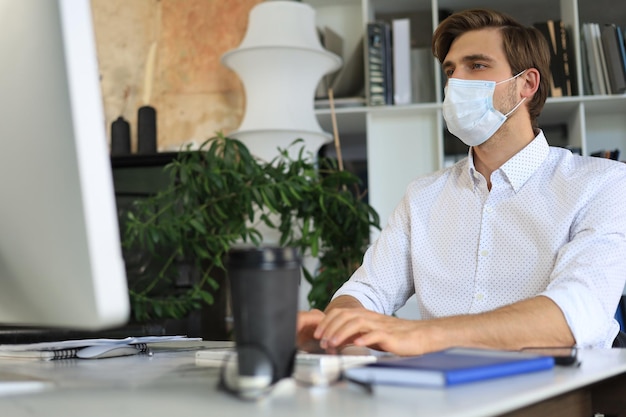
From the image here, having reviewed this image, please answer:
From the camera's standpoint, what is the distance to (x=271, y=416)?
1.81 feet

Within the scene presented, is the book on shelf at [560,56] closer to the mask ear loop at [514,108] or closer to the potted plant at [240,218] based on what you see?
the potted plant at [240,218]

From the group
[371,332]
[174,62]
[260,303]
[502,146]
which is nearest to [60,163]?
[260,303]

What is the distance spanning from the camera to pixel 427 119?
3109mm

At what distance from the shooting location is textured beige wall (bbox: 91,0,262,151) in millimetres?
3408

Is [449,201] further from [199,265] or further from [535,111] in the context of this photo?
[199,265]

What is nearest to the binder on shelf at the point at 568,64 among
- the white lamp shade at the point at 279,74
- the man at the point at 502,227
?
the white lamp shade at the point at 279,74

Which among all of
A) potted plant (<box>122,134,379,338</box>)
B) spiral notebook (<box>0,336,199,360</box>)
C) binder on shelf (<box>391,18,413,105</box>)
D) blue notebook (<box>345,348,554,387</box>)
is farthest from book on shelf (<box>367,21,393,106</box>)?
blue notebook (<box>345,348,554,387</box>)

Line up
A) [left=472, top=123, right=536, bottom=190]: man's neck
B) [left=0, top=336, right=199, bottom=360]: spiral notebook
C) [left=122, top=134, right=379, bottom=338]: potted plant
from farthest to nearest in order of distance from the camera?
[left=122, top=134, right=379, bottom=338]: potted plant
[left=472, top=123, right=536, bottom=190]: man's neck
[left=0, top=336, right=199, bottom=360]: spiral notebook

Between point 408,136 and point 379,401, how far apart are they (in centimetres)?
259

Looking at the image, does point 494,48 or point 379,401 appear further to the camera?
point 494,48

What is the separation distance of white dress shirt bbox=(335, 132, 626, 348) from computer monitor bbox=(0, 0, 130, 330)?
101 cm

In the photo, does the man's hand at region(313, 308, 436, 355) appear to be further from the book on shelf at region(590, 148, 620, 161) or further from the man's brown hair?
the book on shelf at region(590, 148, 620, 161)

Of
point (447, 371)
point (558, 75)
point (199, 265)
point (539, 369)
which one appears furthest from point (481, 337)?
point (558, 75)

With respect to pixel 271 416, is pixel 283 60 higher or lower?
higher
